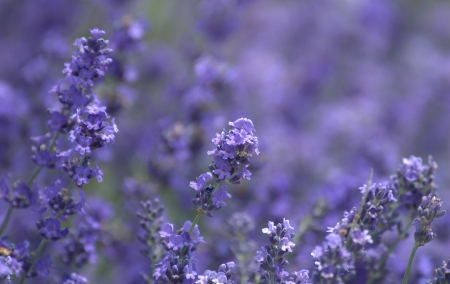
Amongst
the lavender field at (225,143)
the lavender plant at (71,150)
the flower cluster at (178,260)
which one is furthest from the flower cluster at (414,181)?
the lavender plant at (71,150)

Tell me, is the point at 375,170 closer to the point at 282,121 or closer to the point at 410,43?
the point at 282,121

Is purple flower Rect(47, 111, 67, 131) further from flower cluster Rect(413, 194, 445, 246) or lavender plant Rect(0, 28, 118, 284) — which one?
flower cluster Rect(413, 194, 445, 246)

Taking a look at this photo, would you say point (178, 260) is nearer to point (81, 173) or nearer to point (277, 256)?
point (277, 256)

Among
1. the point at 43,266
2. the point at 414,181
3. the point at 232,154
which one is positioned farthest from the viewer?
the point at 414,181

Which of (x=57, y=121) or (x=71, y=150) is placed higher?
(x=57, y=121)

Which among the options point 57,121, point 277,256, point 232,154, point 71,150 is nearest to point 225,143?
point 232,154

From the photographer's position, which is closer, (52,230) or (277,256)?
(277,256)

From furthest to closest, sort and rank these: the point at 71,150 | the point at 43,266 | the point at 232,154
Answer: the point at 43,266
the point at 71,150
the point at 232,154

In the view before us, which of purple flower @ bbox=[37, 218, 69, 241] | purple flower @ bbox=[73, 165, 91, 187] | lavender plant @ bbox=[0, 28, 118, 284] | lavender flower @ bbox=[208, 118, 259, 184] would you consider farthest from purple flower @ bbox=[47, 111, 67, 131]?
lavender flower @ bbox=[208, 118, 259, 184]
